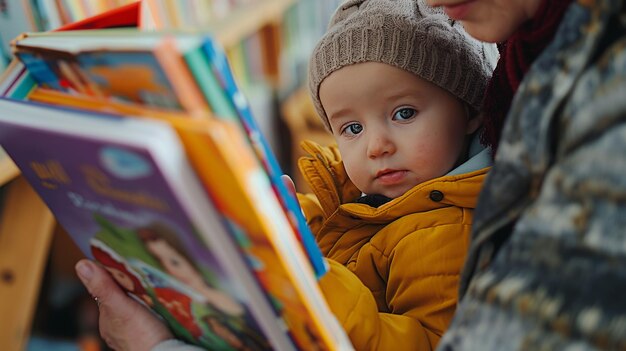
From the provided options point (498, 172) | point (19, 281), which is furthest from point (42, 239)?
point (498, 172)

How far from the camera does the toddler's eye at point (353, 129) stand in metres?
1.07

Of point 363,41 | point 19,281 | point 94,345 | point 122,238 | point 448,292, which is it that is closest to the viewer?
point 122,238

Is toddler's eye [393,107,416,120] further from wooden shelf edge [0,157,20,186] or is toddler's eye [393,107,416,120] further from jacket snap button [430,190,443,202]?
wooden shelf edge [0,157,20,186]

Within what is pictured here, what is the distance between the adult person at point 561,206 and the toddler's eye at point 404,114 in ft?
1.21

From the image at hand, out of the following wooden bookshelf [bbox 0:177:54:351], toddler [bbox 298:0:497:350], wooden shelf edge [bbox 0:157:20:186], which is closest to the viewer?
toddler [bbox 298:0:497:350]

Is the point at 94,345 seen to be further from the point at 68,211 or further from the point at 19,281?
the point at 68,211

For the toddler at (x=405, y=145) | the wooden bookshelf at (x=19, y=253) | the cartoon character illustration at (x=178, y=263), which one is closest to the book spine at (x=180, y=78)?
the cartoon character illustration at (x=178, y=263)

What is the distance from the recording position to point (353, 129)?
108 centimetres

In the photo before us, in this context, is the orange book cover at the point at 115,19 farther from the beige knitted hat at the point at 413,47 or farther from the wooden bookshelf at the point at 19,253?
the wooden bookshelf at the point at 19,253

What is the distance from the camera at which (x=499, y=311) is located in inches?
22.7

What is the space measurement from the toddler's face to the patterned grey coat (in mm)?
382

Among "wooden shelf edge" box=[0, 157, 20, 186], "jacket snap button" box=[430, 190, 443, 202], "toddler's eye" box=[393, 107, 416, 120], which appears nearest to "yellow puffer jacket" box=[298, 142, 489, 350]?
"jacket snap button" box=[430, 190, 443, 202]

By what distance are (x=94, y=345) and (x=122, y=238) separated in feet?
4.07

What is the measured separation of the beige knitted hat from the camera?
1.00 m
